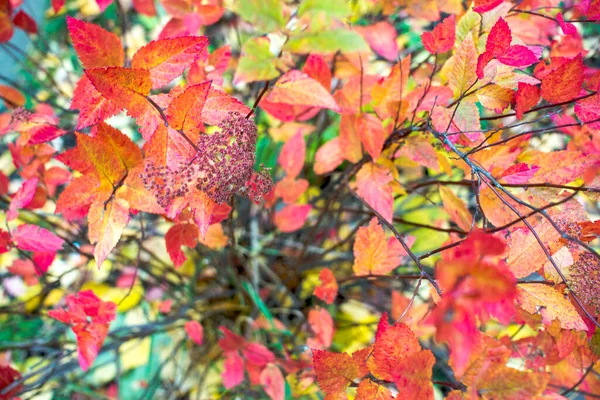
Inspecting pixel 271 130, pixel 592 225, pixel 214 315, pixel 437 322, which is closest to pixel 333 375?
pixel 437 322

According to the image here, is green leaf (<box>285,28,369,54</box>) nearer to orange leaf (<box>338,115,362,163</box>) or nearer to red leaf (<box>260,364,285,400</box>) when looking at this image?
orange leaf (<box>338,115,362,163</box>)

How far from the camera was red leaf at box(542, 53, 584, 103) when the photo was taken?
1.56ft

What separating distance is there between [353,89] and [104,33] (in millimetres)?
331

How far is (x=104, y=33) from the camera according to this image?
18.2 inches

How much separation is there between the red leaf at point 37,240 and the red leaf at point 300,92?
360 mm

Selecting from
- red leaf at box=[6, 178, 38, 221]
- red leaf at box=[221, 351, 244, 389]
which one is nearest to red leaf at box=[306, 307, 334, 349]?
red leaf at box=[221, 351, 244, 389]

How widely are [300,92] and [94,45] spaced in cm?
22

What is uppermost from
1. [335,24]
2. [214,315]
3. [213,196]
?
[335,24]

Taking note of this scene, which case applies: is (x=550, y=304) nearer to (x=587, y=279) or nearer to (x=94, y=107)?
(x=587, y=279)

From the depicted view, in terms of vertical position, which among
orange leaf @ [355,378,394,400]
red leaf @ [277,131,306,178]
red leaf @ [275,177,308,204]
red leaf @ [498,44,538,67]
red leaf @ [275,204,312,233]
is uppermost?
red leaf @ [498,44,538,67]

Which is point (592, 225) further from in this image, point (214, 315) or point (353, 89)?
point (214, 315)

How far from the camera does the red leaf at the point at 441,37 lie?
516mm

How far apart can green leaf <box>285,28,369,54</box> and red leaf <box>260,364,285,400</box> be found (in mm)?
551

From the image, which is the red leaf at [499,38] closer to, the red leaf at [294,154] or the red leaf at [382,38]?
the red leaf at [382,38]
